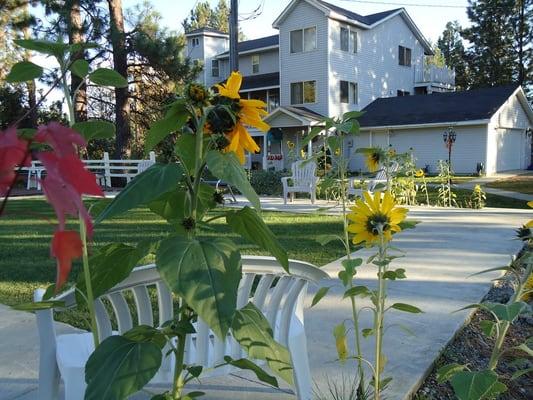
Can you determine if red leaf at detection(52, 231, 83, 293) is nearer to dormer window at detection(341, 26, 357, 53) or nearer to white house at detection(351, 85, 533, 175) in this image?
white house at detection(351, 85, 533, 175)

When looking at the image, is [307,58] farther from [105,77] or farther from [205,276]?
[205,276]

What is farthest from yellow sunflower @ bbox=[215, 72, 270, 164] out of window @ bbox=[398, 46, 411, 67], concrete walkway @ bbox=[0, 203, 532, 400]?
window @ bbox=[398, 46, 411, 67]

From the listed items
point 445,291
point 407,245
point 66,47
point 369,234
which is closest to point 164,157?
point 66,47

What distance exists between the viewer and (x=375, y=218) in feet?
6.36

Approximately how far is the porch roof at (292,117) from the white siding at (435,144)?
254 cm

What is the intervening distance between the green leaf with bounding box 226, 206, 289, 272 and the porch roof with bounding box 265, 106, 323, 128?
23.1 metres

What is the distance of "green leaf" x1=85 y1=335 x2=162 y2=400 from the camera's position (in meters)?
1.16

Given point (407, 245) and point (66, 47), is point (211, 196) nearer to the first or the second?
Answer: point (66, 47)

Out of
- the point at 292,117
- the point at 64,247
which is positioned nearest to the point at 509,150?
the point at 292,117

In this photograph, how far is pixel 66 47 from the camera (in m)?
1.27

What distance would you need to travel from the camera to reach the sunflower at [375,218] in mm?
1942

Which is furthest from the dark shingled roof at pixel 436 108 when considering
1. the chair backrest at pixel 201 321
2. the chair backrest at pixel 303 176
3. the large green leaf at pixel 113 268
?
the large green leaf at pixel 113 268

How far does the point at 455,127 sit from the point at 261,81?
1086 centimetres

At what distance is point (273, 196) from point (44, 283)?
31.6 feet
